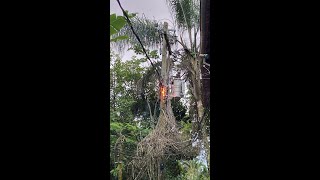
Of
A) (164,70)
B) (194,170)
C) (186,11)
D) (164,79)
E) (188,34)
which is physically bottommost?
(194,170)

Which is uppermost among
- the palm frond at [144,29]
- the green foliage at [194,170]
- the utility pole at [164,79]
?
the palm frond at [144,29]

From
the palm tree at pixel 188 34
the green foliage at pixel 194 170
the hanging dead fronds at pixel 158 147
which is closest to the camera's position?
the hanging dead fronds at pixel 158 147

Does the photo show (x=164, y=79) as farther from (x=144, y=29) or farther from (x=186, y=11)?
(x=186, y=11)

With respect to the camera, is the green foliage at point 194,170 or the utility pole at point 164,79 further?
the green foliage at point 194,170

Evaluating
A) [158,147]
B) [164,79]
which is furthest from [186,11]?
[158,147]

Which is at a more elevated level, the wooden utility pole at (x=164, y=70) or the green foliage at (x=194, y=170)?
the wooden utility pole at (x=164, y=70)

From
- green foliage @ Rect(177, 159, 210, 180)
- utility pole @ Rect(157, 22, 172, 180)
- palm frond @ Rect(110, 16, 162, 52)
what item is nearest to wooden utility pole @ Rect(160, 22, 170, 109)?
utility pole @ Rect(157, 22, 172, 180)

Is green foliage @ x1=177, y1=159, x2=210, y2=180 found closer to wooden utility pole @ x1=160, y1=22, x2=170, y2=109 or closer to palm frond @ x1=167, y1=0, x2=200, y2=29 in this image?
wooden utility pole @ x1=160, y1=22, x2=170, y2=109

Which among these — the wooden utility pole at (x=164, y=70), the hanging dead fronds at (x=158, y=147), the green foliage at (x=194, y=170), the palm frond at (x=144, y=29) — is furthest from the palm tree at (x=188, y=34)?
the hanging dead fronds at (x=158, y=147)

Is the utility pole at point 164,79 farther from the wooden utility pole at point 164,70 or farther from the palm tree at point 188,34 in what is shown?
the palm tree at point 188,34

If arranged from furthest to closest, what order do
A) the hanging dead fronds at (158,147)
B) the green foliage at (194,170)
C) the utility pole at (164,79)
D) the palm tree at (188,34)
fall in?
the palm tree at (188,34) < the green foliage at (194,170) < the utility pole at (164,79) < the hanging dead fronds at (158,147)
